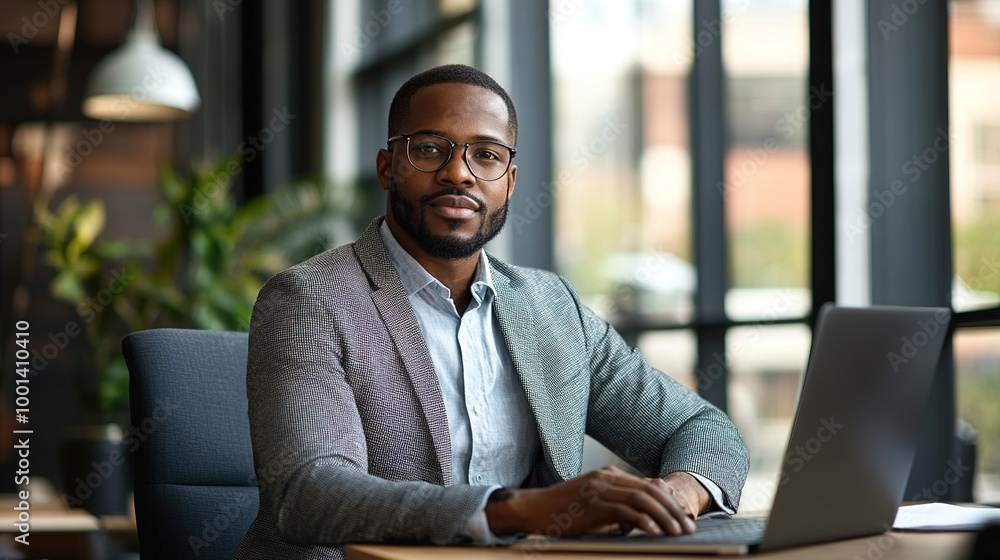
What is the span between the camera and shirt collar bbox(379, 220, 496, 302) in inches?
75.8

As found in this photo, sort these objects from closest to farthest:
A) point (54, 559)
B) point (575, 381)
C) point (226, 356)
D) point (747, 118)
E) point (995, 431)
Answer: point (575, 381), point (226, 356), point (995, 431), point (54, 559), point (747, 118)

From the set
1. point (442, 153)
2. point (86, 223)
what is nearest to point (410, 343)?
point (442, 153)

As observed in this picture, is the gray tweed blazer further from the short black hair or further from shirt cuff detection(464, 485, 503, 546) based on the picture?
the short black hair

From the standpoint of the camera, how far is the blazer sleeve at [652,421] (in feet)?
5.90

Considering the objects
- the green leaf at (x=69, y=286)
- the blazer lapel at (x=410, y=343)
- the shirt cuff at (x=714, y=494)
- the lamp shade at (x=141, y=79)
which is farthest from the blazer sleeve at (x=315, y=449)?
the green leaf at (x=69, y=286)

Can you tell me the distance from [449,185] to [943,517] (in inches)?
35.5

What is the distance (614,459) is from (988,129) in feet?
6.89

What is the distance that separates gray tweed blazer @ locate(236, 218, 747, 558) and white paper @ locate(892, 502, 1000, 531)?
0.90 ft

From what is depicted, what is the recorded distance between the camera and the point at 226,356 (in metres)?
2.12

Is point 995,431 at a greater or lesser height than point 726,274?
lesser

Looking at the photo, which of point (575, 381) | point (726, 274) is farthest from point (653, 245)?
point (575, 381)

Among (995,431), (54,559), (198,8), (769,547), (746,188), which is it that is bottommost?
(54,559)

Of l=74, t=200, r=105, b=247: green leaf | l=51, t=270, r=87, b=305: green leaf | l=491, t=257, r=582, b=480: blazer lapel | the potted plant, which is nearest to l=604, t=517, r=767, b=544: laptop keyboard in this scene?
l=491, t=257, r=582, b=480: blazer lapel

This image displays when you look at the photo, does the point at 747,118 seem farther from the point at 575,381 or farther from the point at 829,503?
the point at 829,503
